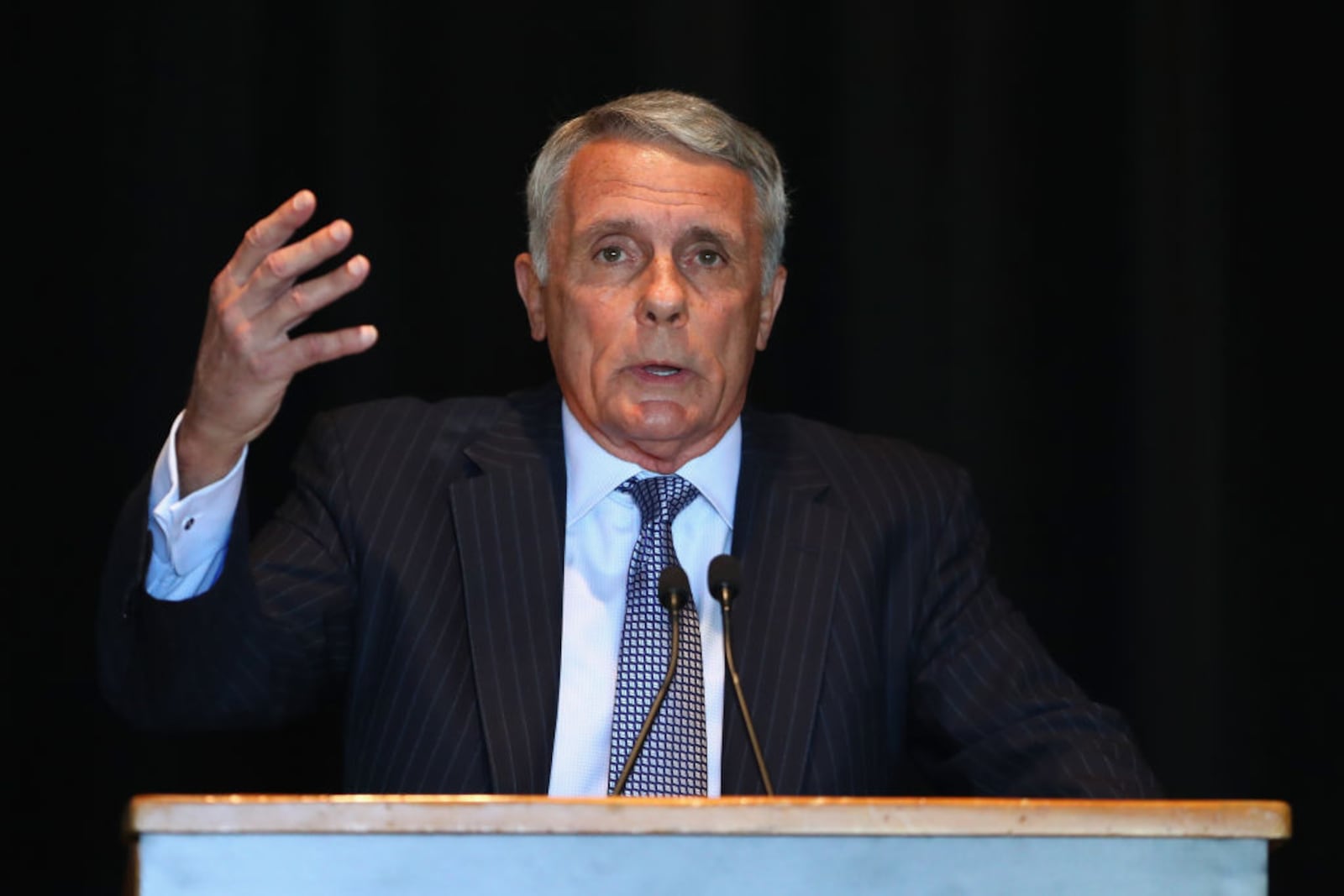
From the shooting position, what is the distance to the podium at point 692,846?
129cm

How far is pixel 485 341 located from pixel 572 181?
0.49m

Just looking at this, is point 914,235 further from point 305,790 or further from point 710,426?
point 305,790

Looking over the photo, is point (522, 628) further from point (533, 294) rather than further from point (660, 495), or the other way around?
point (533, 294)

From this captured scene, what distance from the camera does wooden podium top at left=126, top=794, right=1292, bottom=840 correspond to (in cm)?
129

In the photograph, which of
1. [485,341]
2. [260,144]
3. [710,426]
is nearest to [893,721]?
[710,426]

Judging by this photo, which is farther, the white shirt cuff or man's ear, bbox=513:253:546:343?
man's ear, bbox=513:253:546:343

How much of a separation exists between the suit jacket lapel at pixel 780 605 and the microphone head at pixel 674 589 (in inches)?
11.9

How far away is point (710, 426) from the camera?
8.00ft

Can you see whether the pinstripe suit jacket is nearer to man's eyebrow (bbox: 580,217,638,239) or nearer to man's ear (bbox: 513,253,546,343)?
man's ear (bbox: 513,253,546,343)

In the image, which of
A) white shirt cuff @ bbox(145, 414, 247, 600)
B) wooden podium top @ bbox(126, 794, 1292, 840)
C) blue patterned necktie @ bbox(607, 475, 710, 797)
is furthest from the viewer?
blue patterned necktie @ bbox(607, 475, 710, 797)

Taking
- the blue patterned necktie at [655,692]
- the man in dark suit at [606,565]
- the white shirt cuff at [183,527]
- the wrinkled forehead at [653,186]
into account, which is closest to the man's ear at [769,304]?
the man in dark suit at [606,565]

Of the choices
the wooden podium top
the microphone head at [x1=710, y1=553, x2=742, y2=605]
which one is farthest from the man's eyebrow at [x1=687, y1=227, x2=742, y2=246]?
the wooden podium top

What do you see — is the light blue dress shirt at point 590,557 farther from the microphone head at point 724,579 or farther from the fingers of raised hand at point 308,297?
the microphone head at point 724,579

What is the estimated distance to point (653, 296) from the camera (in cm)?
232
